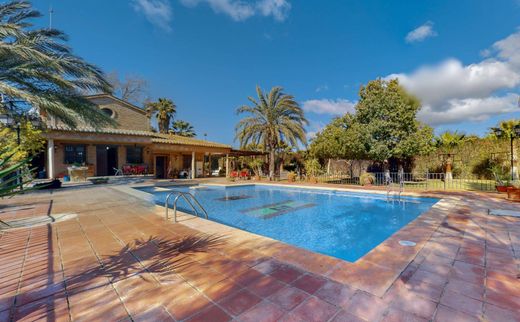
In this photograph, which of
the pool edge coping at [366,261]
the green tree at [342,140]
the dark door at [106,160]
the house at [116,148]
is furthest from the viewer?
the dark door at [106,160]

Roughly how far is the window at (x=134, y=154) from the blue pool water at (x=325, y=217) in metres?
8.66

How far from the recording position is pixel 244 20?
55.1 ft

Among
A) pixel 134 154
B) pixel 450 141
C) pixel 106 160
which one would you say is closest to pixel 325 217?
pixel 450 141

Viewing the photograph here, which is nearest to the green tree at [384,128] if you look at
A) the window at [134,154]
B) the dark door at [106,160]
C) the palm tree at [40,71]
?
the palm tree at [40,71]

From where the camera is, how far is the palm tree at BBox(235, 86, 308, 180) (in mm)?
18781

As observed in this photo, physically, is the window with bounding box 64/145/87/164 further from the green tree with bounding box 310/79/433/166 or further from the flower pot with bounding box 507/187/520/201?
the flower pot with bounding box 507/187/520/201

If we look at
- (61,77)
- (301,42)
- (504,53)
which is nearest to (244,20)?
(301,42)

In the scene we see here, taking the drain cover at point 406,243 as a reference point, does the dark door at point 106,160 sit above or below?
above

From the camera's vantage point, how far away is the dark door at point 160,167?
2179 centimetres

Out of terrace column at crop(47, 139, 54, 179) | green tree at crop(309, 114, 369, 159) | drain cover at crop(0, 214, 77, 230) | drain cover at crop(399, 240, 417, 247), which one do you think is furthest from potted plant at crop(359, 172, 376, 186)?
terrace column at crop(47, 139, 54, 179)

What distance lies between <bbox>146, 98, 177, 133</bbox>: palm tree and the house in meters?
7.74

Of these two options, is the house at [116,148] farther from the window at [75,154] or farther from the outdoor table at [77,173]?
the outdoor table at [77,173]

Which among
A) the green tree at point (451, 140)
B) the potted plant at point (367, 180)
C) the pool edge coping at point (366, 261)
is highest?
the green tree at point (451, 140)

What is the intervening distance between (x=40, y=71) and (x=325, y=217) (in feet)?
38.8
